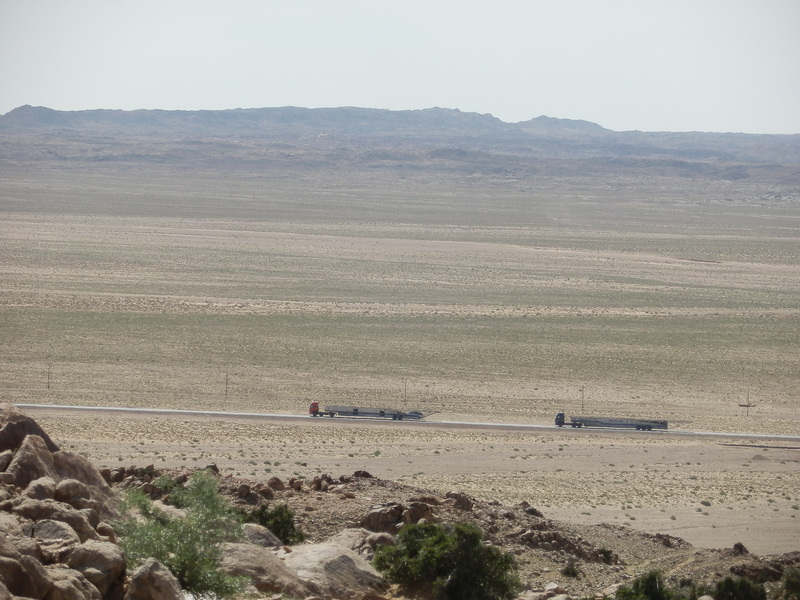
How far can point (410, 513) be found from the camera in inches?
707

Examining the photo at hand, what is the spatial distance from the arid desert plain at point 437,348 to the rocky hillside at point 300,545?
155 inches

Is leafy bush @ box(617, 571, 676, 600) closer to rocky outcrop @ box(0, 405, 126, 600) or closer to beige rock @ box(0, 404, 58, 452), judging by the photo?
rocky outcrop @ box(0, 405, 126, 600)

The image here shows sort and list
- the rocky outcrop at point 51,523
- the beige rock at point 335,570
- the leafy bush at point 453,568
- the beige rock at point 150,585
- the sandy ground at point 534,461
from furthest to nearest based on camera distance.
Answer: the sandy ground at point 534,461 < the leafy bush at point 453,568 < the beige rock at point 335,570 < the beige rock at point 150,585 < the rocky outcrop at point 51,523

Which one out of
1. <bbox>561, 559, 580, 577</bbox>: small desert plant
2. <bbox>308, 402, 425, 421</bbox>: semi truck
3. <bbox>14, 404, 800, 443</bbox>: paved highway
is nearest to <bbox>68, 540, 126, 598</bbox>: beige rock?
<bbox>561, 559, 580, 577</bbox>: small desert plant

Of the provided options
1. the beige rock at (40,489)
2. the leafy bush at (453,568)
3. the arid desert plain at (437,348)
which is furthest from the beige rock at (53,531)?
the arid desert plain at (437,348)

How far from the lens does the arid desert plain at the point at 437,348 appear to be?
93.6 ft

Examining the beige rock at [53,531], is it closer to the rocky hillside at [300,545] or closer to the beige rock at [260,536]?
the rocky hillside at [300,545]

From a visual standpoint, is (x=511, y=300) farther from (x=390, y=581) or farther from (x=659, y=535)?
(x=390, y=581)

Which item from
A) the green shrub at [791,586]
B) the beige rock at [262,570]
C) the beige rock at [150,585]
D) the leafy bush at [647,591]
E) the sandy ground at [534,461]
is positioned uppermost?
the beige rock at [150,585]

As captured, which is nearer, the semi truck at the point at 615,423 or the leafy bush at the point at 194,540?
the leafy bush at the point at 194,540

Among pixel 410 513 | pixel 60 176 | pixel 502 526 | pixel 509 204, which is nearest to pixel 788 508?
pixel 502 526

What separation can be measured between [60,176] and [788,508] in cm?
14536

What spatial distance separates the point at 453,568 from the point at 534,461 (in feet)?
48.4

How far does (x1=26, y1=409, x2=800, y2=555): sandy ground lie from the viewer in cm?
2456
